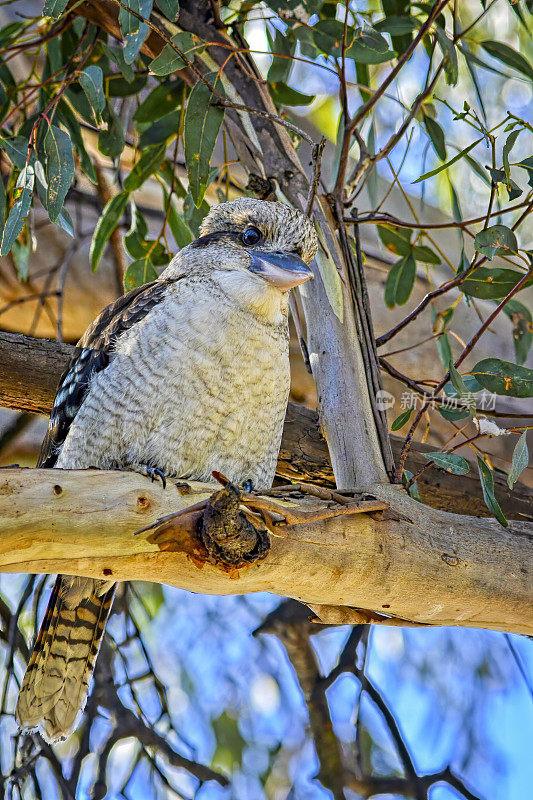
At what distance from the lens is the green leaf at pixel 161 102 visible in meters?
2.01

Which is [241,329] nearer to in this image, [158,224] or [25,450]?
[25,450]

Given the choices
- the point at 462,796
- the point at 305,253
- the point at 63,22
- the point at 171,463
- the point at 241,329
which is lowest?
the point at 462,796

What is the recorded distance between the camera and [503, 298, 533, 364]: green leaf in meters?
2.04

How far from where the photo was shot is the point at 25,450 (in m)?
3.18

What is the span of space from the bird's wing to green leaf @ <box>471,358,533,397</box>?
61 cm

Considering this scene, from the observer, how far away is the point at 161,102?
2021 millimetres

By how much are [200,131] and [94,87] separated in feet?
0.68

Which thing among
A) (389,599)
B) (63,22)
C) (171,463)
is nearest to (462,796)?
A: (389,599)

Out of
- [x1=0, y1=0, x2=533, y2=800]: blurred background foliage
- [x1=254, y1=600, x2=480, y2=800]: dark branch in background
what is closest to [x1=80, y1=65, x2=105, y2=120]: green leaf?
[x1=0, y1=0, x2=533, y2=800]: blurred background foliage

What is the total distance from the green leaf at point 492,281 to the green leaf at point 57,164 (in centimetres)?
80

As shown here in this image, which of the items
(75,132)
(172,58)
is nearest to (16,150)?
(172,58)

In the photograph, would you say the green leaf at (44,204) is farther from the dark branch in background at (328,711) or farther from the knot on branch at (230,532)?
the dark branch in background at (328,711)

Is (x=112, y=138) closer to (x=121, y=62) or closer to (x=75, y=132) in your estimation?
(x=75, y=132)

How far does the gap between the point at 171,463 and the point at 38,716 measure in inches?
21.3
